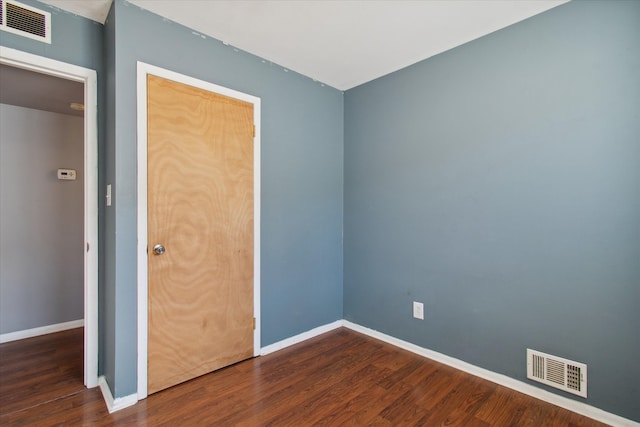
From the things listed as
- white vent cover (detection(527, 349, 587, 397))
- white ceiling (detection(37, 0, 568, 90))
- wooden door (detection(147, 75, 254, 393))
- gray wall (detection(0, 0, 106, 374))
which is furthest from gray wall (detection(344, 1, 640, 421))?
gray wall (detection(0, 0, 106, 374))

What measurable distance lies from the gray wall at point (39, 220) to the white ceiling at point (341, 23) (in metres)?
1.81

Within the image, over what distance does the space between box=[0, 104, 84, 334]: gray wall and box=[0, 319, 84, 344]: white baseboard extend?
0.13ft

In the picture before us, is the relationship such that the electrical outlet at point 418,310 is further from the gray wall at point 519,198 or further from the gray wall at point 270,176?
the gray wall at point 270,176

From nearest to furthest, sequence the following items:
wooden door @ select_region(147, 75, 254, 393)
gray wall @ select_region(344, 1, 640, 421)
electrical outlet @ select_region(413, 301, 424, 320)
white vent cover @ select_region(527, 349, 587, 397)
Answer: gray wall @ select_region(344, 1, 640, 421) → white vent cover @ select_region(527, 349, 587, 397) → wooden door @ select_region(147, 75, 254, 393) → electrical outlet @ select_region(413, 301, 424, 320)

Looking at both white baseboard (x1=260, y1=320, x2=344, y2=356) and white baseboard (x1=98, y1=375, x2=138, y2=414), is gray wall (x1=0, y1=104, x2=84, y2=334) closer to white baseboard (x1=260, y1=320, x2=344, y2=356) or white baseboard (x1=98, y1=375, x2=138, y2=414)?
white baseboard (x1=98, y1=375, x2=138, y2=414)

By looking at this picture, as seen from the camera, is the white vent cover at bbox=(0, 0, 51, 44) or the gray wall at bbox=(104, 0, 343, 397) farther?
the gray wall at bbox=(104, 0, 343, 397)

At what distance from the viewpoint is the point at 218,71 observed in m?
2.23

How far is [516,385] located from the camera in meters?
1.99

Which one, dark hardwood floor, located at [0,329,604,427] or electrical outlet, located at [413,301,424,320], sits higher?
electrical outlet, located at [413,301,424,320]

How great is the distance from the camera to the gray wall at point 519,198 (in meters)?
1.66

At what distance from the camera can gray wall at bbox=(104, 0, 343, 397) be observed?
72.1 inches

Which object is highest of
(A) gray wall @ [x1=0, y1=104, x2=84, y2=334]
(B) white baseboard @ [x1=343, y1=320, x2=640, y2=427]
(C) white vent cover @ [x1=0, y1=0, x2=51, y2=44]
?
(C) white vent cover @ [x1=0, y1=0, x2=51, y2=44]

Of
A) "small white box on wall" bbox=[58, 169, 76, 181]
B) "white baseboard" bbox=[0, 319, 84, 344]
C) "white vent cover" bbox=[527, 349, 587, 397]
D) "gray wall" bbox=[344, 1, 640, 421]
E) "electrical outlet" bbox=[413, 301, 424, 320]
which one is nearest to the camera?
"gray wall" bbox=[344, 1, 640, 421]

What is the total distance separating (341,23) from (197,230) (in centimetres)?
171
